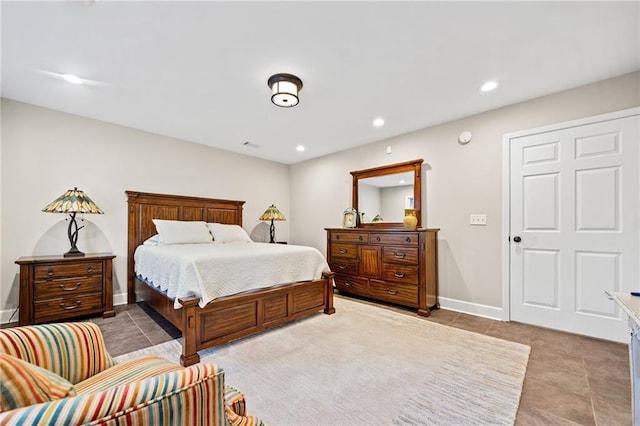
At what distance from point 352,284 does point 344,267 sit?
0.27m

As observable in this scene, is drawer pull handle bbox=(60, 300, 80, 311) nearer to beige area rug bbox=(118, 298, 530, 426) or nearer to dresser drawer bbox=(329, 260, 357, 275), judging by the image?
beige area rug bbox=(118, 298, 530, 426)

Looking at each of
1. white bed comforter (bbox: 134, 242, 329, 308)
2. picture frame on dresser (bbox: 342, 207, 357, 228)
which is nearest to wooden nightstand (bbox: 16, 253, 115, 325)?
white bed comforter (bbox: 134, 242, 329, 308)

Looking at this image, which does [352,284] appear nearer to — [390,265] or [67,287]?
[390,265]

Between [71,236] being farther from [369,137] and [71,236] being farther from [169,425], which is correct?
[369,137]

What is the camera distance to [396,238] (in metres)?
3.44

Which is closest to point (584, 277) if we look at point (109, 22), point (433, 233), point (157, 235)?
point (433, 233)

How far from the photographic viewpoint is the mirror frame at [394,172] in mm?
3686

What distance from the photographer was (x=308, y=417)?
151cm

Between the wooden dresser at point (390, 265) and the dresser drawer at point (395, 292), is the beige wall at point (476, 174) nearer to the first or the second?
the wooden dresser at point (390, 265)

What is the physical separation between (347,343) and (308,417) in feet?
3.15

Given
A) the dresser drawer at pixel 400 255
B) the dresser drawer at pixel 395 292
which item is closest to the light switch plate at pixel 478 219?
the dresser drawer at pixel 400 255

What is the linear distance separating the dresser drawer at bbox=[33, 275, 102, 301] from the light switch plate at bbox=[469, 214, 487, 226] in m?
4.34

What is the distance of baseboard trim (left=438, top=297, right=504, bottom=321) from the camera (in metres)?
3.03

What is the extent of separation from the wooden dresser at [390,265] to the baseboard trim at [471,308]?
11 centimetres
